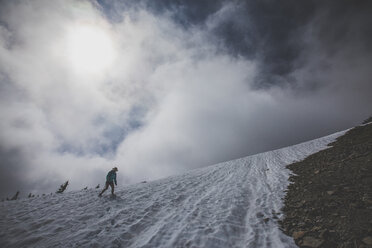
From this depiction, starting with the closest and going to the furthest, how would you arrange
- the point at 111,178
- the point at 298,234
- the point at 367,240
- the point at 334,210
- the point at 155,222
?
the point at 367,240
the point at 298,234
the point at 334,210
the point at 155,222
the point at 111,178

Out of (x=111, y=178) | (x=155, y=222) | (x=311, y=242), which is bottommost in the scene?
(x=311, y=242)

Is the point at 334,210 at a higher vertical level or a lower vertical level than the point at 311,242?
higher

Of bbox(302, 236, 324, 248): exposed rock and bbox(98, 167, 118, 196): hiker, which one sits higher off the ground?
bbox(98, 167, 118, 196): hiker

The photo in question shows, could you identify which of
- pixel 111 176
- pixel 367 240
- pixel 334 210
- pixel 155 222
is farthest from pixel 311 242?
pixel 111 176

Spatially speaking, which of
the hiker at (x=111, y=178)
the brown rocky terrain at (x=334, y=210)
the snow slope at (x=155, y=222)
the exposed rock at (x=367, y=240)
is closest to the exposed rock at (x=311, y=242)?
the brown rocky terrain at (x=334, y=210)

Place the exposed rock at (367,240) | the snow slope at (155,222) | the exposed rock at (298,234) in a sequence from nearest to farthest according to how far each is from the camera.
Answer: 1. the exposed rock at (367,240)
2. the exposed rock at (298,234)
3. the snow slope at (155,222)

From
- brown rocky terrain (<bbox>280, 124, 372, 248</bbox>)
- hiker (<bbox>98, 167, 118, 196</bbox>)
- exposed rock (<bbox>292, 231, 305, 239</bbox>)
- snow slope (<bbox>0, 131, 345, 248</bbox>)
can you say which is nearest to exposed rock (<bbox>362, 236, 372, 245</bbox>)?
brown rocky terrain (<bbox>280, 124, 372, 248</bbox>)

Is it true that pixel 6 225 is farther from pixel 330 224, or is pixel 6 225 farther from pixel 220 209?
pixel 330 224

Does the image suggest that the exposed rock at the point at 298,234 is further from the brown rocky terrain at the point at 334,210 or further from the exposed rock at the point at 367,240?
the exposed rock at the point at 367,240

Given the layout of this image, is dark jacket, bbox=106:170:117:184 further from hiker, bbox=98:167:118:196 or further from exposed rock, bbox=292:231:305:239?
exposed rock, bbox=292:231:305:239

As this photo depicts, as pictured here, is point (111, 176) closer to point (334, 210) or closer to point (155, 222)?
point (155, 222)

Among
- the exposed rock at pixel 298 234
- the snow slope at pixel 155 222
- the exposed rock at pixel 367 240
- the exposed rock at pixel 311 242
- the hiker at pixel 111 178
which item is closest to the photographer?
the exposed rock at pixel 367 240

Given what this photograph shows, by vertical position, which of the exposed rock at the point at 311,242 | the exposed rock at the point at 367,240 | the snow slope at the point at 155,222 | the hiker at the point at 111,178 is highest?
the hiker at the point at 111,178

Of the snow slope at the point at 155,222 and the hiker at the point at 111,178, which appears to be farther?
the hiker at the point at 111,178
